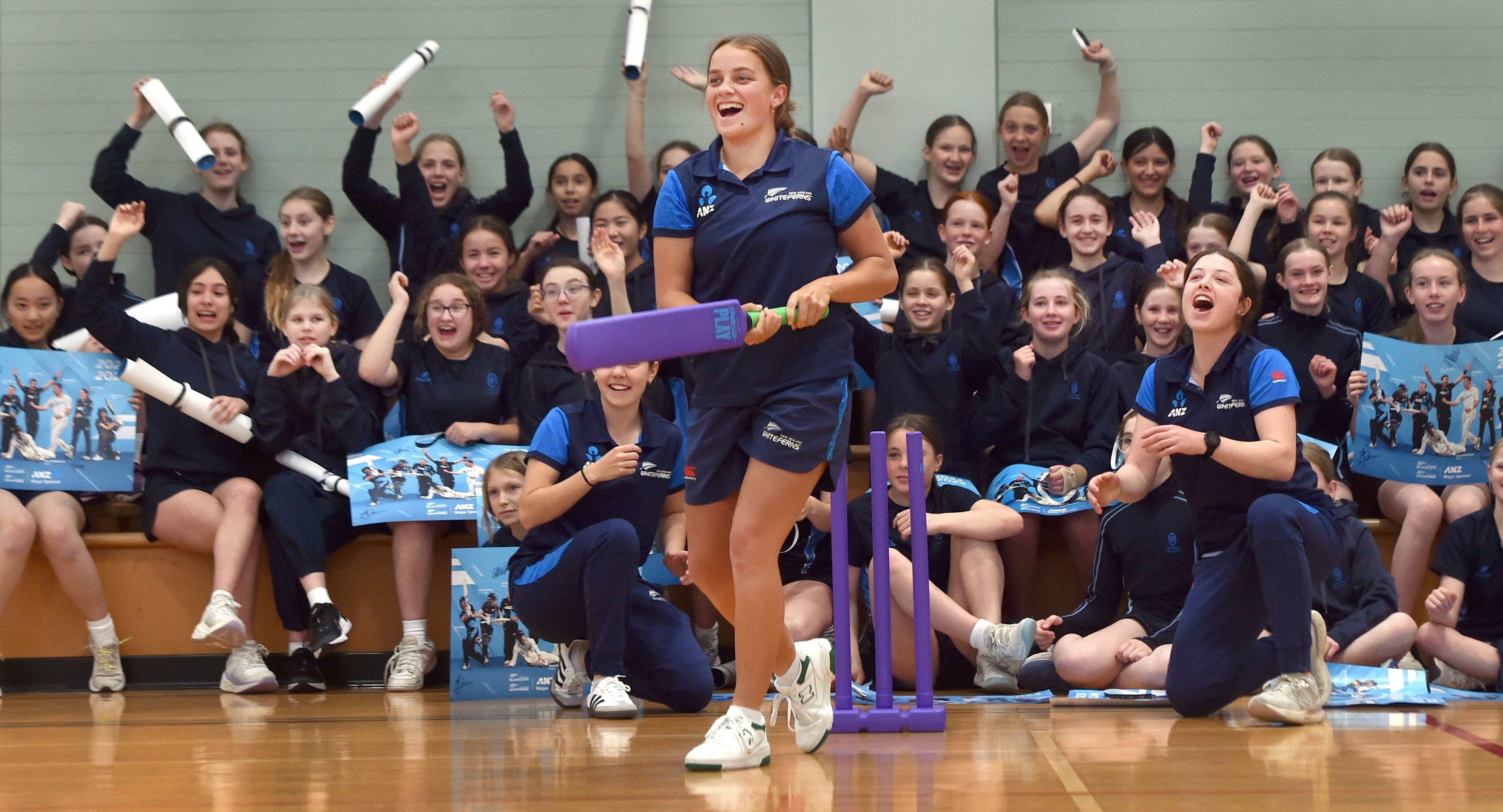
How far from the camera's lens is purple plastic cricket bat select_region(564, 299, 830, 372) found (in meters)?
2.99

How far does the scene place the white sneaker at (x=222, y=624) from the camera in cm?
518

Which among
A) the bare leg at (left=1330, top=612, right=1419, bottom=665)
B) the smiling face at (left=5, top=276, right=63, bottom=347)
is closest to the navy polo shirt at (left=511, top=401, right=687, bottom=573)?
the bare leg at (left=1330, top=612, right=1419, bottom=665)

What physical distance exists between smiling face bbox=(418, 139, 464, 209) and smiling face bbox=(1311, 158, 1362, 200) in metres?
4.32

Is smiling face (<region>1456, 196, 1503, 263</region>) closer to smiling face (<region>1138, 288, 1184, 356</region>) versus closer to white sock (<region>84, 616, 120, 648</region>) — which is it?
smiling face (<region>1138, 288, 1184, 356</region>)

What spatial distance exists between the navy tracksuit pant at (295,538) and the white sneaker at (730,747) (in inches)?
110

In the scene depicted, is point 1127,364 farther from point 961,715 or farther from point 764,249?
point 764,249

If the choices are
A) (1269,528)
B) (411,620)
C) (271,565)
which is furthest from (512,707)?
(1269,528)

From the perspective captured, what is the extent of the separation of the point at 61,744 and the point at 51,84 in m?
5.01

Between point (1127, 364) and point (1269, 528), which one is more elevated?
point (1127, 364)

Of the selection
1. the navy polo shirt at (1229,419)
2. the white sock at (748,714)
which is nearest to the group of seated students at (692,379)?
the navy polo shirt at (1229,419)

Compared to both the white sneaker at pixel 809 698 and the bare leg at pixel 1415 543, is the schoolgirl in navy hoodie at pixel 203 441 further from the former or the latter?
the bare leg at pixel 1415 543

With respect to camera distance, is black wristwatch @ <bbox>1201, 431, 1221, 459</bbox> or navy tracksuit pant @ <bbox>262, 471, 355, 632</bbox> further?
navy tracksuit pant @ <bbox>262, 471, 355, 632</bbox>

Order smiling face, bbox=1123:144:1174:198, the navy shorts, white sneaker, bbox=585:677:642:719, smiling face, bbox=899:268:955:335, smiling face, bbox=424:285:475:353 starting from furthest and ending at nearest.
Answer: smiling face, bbox=1123:144:1174:198 → smiling face, bbox=424:285:475:353 → smiling face, bbox=899:268:955:335 → white sneaker, bbox=585:677:642:719 → the navy shorts

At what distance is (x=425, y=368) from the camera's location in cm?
599
